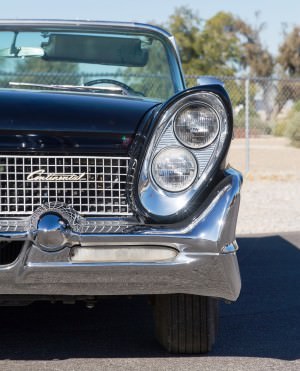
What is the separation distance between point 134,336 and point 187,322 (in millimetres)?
628

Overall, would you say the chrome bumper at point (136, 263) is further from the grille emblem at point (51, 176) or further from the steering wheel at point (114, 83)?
the steering wheel at point (114, 83)

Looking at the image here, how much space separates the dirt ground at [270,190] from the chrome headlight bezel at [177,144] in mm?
5402

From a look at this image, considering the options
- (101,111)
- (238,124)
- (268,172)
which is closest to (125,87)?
(101,111)

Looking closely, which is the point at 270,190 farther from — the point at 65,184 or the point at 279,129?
the point at 279,129

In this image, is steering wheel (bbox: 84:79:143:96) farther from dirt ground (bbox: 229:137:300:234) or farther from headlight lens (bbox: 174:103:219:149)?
dirt ground (bbox: 229:137:300:234)

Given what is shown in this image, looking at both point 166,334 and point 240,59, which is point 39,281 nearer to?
point 166,334

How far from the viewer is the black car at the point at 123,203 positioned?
3648mm

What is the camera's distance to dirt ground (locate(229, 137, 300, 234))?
9.82m

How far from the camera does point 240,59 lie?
52.9m

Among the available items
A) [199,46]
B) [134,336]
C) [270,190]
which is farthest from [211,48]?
[134,336]

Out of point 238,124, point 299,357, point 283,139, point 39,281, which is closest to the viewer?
point 39,281

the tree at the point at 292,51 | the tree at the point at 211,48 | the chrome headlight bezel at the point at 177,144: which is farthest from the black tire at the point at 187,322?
the tree at the point at 292,51

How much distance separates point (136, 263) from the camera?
3.67 metres

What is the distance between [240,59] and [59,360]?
49806mm
